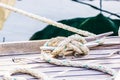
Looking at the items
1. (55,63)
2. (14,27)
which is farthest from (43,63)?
(14,27)

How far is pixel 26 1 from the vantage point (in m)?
3.88

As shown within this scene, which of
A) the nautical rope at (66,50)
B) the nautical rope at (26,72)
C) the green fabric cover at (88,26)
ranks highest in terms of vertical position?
the green fabric cover at (88,26)

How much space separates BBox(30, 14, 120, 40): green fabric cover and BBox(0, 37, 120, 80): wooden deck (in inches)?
41.1

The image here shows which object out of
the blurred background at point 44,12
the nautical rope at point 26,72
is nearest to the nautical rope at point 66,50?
the nautical rope at point 26,72

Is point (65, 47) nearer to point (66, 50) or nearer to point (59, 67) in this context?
point (66, 50)

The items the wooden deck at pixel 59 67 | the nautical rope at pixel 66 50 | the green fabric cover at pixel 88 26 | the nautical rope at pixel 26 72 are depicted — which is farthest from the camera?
the green fabric cover at pixel 88 26

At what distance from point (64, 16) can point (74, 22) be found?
0.37 feet

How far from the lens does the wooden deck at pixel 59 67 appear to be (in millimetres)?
2029

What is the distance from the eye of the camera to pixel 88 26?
148 inches

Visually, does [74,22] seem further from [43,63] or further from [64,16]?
[43,63]

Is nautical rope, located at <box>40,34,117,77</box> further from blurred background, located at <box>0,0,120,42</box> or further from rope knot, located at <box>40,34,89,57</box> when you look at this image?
blurred background, located at <box>0,0,120,42</box>

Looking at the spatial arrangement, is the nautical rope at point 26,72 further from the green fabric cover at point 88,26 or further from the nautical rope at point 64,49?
the green fabric cover at point 88,26

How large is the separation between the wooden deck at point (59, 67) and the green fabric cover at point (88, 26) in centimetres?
104

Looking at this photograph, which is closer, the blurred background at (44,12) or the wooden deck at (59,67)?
the wooden deck at (59,67)
